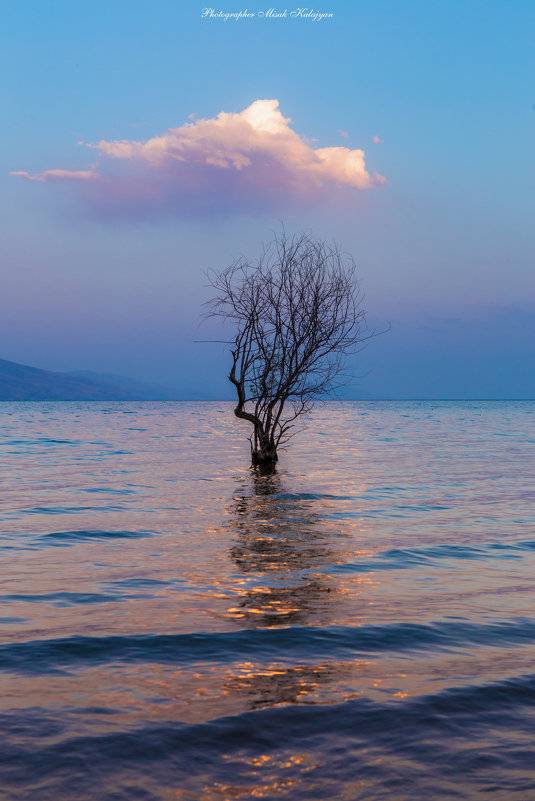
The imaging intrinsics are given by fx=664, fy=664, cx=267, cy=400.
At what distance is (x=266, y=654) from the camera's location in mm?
6410

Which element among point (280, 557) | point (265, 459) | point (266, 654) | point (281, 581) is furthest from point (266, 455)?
point (266, 654)

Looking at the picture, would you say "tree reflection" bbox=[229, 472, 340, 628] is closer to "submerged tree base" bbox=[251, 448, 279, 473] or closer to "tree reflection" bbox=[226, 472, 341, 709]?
"tree reflection" bbox=[226, 472, 341, 709]

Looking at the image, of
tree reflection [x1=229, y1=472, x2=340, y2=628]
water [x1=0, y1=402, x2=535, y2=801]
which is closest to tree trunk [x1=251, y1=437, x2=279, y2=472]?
tree reflection [x1=229, y1=472, x2=340, y2=628]

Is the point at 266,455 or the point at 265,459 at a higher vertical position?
the point at 266,455

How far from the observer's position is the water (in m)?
4.25

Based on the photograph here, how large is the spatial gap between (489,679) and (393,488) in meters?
14.9

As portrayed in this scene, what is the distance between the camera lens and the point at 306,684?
18.5 ft

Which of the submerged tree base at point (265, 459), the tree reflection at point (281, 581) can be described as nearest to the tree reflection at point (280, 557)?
the tree reflection at point (281, 581)

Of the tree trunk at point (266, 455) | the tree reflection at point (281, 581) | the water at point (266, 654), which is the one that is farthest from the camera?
the tree trunk at point (266, 455)

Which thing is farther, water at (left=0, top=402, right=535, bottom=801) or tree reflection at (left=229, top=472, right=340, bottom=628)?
tree reflection at (left=229, top=472, right=340, bottom=628)

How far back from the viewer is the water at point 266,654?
4.25m

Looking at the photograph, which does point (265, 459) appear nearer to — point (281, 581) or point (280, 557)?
point (280, 557)

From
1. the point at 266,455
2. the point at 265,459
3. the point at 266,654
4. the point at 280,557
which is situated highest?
the point at 266,455

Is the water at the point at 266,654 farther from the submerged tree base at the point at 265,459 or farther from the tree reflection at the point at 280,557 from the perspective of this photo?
the submerged tree base at the point at 265,459
